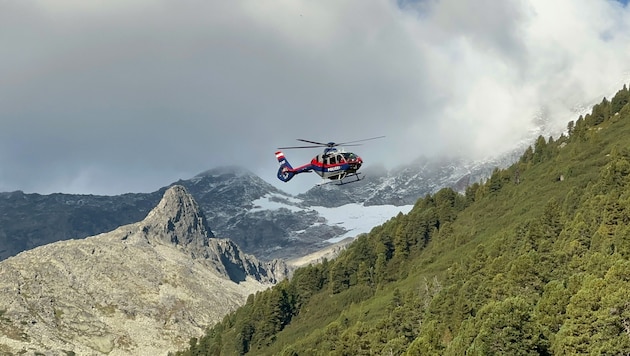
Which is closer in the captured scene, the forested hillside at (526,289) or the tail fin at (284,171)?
the forested hillside at (526,289)

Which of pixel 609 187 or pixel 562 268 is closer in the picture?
pixel 562 268

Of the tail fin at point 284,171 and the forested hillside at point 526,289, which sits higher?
the tail fin at point 284,171

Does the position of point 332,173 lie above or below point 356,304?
above

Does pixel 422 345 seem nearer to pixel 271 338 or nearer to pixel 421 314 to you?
pixel 421 314

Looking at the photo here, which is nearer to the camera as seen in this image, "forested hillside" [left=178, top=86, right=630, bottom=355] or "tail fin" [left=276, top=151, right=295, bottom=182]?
"forested hillside" [left=178, top=86, right=630, bottom=355]

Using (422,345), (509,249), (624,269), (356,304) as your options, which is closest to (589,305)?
(624,269)

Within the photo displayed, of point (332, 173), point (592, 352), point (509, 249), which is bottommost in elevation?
point (592, 352)

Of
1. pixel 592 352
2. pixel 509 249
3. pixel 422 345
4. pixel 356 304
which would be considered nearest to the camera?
pixel 592 352

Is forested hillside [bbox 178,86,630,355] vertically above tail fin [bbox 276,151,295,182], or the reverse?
tail fin [bbox 276,151,295,182]

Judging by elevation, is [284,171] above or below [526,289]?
above

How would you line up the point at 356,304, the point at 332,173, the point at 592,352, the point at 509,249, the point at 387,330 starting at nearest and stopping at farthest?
the point at 592,352, the point at 332,173, the point at 387,330, the point at 509,249, the point at 356,304

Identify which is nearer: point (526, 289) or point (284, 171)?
point (526, 289)
